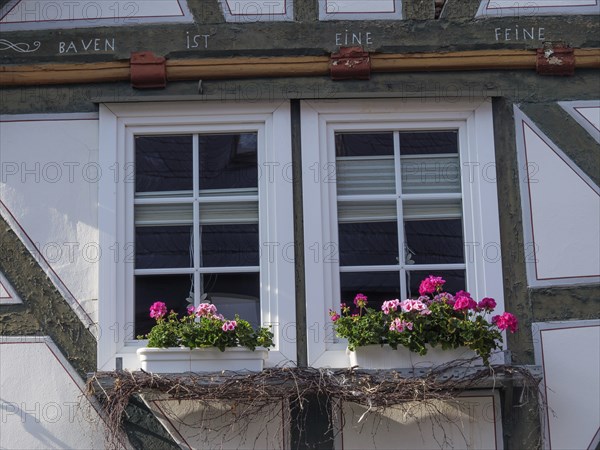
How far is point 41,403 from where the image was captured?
814 centimetres

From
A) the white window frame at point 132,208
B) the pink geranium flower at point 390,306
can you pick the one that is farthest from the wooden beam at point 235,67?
the pink geranium flower at point 390,306

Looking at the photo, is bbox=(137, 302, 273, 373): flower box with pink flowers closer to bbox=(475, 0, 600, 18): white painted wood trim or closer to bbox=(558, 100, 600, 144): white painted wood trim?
bbox=(558, 100, 600, 144): white painted wood trim

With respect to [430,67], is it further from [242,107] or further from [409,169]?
[242,107]

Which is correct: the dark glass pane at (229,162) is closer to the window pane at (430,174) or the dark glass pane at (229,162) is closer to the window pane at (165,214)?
the window pane at (165,214)

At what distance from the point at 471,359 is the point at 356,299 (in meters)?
0.78

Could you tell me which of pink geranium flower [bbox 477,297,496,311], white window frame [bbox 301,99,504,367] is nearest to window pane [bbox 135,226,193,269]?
white window frame [bbox 301,99,504,367]

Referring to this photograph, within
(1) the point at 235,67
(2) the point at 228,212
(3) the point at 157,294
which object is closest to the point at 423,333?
(2) the point at 228,212

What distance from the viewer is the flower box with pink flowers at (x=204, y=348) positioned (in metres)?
7.96

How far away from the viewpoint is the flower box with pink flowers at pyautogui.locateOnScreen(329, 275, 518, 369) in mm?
7918

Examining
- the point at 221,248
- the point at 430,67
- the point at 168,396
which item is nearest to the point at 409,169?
the point at 430,67

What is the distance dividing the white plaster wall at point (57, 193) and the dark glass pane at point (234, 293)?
2.26 feet

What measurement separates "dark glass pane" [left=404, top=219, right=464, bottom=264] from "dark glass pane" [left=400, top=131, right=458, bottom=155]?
1.46 feet

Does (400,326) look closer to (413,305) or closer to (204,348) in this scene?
(413,305)

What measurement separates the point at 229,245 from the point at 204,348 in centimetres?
82
